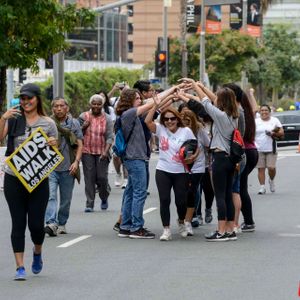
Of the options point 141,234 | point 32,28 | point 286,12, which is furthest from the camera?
point 286,12

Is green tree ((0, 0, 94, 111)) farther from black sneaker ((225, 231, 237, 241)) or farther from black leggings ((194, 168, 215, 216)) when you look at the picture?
black sneaker ((225, 231, 237, 241))

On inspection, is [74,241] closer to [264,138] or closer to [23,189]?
[23,189]

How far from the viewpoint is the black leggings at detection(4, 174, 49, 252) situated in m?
10.4

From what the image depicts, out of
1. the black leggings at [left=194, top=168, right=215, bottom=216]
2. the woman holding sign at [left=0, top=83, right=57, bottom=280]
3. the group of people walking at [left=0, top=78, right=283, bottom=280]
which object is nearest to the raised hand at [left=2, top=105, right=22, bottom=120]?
the woman holding sign at [left=0, top=83, right=57, bottom=280]

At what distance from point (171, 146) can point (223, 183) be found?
765mm

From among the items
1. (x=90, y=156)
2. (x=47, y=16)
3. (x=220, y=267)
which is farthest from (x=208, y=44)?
(x=220, y=267)

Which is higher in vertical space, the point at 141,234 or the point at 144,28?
the point at 141,234

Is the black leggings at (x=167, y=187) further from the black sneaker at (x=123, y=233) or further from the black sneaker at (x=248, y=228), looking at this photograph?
the black sneaker at (x=248, y=228)

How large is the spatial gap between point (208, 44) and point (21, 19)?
36160mm

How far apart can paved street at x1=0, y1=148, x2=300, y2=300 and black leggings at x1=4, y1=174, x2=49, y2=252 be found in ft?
Result: 1.45

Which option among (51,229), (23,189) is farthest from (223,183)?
(23,189)

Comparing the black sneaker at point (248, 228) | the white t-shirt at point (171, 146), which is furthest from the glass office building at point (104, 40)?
the white t-shirt at point (171, 146)

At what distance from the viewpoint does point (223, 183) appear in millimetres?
13555

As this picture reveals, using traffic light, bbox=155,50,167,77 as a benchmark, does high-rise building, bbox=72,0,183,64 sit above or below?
below
